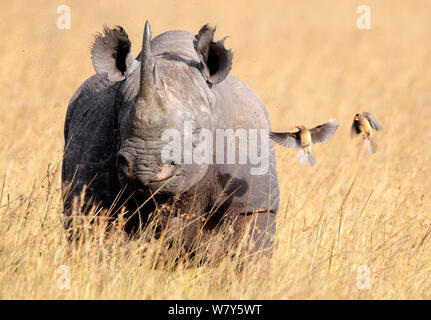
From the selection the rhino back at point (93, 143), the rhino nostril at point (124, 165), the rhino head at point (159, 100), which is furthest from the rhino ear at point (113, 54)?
the rhino nostril at point (124, 165)

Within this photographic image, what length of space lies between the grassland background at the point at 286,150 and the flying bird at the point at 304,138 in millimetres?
558

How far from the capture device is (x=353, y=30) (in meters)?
19.8

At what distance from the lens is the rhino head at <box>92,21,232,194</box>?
4965 mm

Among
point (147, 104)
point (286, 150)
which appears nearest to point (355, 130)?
point (147, 104)

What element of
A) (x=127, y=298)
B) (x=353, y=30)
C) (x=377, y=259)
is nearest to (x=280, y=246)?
(x=377, y=259)

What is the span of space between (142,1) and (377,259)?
16035 millimetres

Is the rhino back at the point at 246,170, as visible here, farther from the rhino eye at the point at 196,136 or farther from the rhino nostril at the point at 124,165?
the rhino nostril at the point at 124,165

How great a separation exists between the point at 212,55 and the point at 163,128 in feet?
3.15

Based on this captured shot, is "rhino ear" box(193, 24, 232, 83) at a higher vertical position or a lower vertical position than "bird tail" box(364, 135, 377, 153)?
higher

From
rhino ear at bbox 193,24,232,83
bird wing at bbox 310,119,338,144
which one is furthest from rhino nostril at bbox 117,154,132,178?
bird wing at bbox 310,119,338,144

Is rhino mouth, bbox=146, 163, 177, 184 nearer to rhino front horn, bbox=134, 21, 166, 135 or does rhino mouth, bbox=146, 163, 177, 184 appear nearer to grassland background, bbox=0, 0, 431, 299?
rhino front horn, bbox=134, 21, 166, 135

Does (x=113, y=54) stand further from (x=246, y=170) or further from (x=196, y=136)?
(x=246, y=170)

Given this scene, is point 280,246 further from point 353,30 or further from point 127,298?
point 353,30

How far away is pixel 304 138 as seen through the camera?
5766 millimetres
